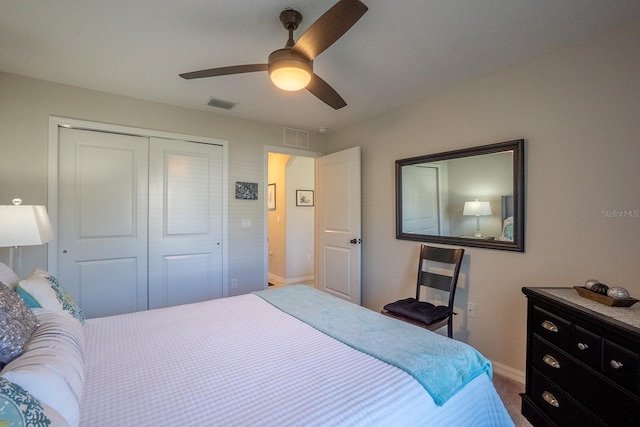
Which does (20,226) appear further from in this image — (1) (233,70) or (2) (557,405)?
(2) (557,405)

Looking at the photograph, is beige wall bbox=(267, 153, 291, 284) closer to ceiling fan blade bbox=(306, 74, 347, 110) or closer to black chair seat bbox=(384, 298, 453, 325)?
black chair seat bbox=(384, 298, 453, 325)

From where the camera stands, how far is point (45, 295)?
51.3 inches

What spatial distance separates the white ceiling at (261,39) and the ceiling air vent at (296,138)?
1060 millimetres

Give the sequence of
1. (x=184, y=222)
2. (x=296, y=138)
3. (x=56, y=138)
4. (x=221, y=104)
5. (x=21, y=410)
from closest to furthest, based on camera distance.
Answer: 1. (x=21, y=410)
2. (x=56, y=138)
3. (x=221, y=104)
4. (x=184, y=222)
5. (x=296, y=138)

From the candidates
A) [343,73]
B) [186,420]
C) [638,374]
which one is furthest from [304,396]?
[343,73]

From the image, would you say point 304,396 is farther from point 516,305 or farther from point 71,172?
point 71,172

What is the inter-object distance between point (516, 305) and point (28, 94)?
415 centimetres

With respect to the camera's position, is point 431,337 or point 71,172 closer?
point 431,337

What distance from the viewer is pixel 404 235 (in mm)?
2953

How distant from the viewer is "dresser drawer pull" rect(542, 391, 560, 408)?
1.52 meters

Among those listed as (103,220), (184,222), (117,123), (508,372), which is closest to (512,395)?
(508,372)

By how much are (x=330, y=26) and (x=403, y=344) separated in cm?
143

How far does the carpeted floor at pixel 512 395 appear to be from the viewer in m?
1.73

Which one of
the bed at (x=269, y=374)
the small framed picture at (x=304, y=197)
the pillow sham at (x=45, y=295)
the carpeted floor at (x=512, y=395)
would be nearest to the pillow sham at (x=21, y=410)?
the bed at (x=269, y=374)
